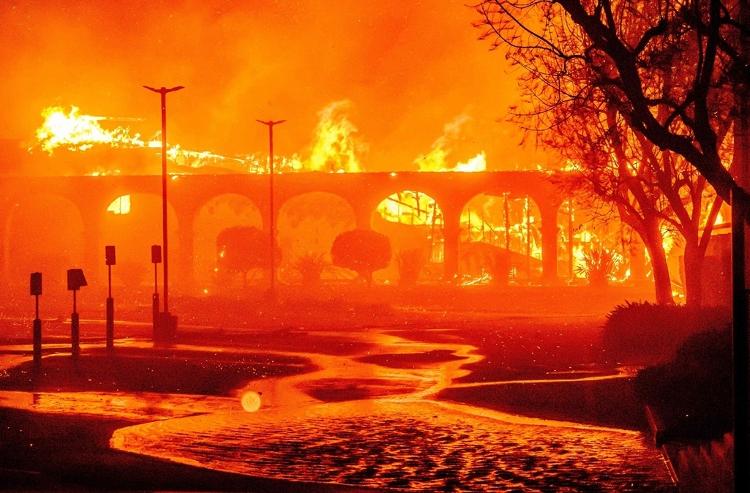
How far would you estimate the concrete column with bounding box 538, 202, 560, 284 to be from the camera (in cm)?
7556

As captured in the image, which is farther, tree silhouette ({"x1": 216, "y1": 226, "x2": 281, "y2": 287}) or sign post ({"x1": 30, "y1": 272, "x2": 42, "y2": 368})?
tree silhouette ({"x1": 216, "y1": 226, "x2": 281, "y2": 287})

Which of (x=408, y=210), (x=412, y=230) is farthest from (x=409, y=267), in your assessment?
(x=408, y=210)

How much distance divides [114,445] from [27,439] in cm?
103

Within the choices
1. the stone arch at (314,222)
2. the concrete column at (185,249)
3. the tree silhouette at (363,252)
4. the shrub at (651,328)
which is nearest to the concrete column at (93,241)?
the concrete column at (185,249)

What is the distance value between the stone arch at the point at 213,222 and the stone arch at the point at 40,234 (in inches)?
340

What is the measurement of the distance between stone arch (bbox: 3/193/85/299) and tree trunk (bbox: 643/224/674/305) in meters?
55.8

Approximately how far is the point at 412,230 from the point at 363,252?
24.6 m

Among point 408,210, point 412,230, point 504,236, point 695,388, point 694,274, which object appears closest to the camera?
point 695,388

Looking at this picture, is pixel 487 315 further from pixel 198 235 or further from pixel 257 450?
pixel 198 235

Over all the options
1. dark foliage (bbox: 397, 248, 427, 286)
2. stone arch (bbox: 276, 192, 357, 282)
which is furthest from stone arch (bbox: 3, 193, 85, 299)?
dark foliage (bbox: 397, 248, 427, 286)

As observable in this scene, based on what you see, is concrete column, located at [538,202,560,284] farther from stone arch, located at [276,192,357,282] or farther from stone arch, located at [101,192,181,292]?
stone arch, located at [101,192,181,292]

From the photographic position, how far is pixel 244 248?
68875 mm

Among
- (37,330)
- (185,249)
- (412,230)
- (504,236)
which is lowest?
(37,330)

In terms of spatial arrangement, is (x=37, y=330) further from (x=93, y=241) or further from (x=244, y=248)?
(x=93, y=241)
